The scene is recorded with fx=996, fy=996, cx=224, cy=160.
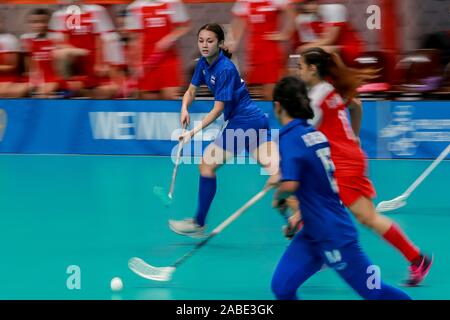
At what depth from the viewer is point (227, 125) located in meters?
8.60

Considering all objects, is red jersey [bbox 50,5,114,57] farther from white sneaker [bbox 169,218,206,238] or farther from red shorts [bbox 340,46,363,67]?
white sneaker [bbox 169,218,206,238]

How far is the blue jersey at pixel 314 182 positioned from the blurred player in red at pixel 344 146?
128 centimetres

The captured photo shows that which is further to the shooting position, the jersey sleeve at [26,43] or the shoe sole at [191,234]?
the jersey sleeve at [26,43]

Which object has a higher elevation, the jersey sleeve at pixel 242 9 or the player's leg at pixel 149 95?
the jersey sleeve at pixel 242 9

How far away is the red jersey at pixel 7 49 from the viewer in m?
14.7

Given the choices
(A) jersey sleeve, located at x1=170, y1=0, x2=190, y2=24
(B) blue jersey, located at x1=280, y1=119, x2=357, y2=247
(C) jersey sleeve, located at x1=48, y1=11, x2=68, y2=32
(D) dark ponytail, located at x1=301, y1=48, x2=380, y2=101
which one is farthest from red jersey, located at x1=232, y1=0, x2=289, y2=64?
(B) blue jersey, located at x1=280, y1=119, x2=357, y2=247

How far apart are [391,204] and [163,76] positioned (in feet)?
16.4

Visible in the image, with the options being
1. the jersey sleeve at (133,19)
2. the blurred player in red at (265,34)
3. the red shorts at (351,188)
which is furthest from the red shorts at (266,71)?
the red shorts at (351,188)

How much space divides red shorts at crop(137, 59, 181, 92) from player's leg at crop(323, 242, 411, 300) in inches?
333

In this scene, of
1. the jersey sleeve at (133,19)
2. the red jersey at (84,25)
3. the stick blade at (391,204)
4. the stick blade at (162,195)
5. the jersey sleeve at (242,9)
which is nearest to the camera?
the stick blade at (162,195)

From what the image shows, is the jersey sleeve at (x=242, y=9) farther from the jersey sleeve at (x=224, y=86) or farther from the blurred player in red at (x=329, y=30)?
the jersey sleeve at (x=224, y=86)

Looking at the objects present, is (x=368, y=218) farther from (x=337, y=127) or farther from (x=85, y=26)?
(x=85, y=26)

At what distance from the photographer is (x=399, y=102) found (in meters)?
13.0

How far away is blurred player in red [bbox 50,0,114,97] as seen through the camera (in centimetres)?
1405
